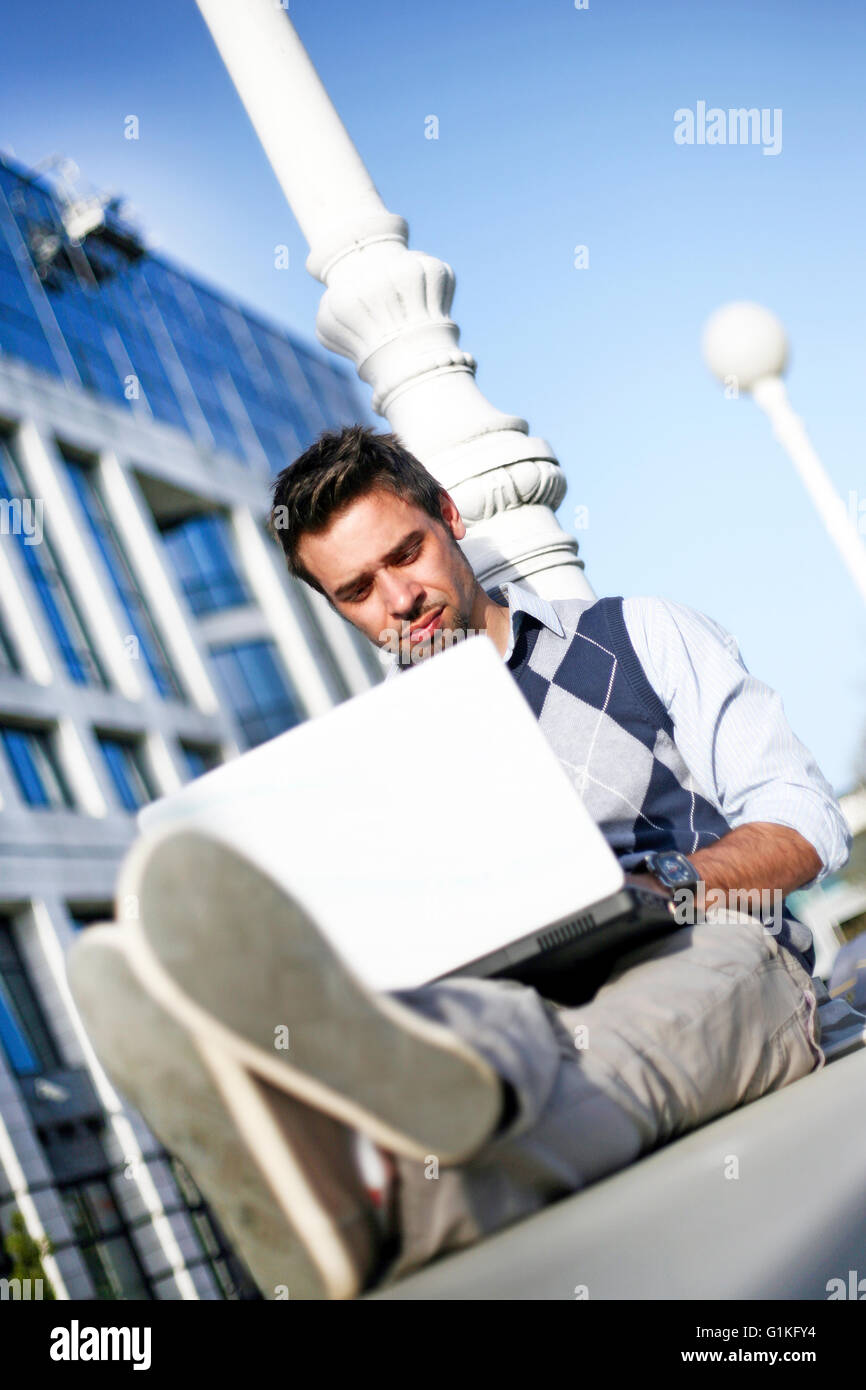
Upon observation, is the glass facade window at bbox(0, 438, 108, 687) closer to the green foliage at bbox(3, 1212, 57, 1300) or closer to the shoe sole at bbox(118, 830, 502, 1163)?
the green foliage at bbox(3, 1212, 57, 1300)

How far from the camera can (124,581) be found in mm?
26156

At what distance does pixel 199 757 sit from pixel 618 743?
79.5ft

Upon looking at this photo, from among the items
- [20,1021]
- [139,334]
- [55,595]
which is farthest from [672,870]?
[139,334]

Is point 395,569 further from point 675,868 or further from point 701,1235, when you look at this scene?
point 701,1235

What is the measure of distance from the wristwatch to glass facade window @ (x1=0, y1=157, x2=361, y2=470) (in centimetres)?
2464

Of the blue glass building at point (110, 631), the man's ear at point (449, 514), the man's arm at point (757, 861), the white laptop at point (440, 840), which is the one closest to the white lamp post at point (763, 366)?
the man's ear at point (449, 514)

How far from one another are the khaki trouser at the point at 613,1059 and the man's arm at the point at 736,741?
30 cm

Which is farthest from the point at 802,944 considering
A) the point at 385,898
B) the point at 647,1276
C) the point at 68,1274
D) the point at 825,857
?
the point at 68,1274

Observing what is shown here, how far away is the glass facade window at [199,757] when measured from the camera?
25.5 m

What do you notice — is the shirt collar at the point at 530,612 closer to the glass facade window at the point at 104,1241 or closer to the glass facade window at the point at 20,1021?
the glass facade window at the point at 104,1241

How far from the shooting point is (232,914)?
1.18 metres

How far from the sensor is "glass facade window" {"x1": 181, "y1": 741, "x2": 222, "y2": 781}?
83.8 ft
